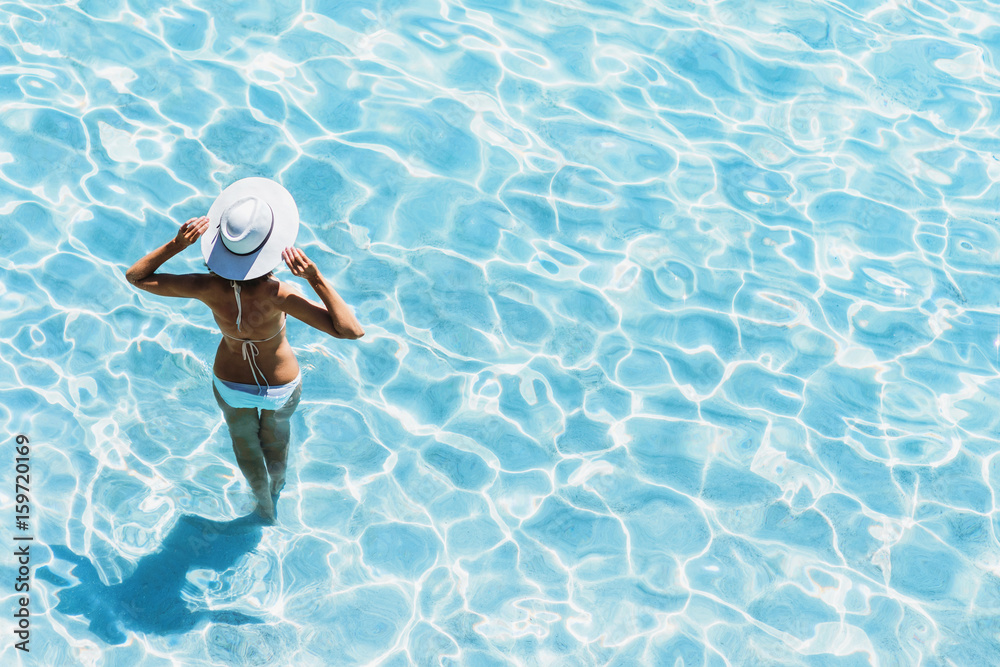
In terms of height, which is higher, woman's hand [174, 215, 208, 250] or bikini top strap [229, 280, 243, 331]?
woman's hand [174, 215, 208, 250]

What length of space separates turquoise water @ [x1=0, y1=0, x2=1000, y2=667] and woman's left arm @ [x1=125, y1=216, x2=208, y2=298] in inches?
52.9

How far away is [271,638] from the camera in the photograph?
12.5ft

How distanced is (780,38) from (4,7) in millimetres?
5502

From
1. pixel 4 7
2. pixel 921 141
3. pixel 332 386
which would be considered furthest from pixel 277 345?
pixel 921 141

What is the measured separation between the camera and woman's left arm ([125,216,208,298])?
306cm

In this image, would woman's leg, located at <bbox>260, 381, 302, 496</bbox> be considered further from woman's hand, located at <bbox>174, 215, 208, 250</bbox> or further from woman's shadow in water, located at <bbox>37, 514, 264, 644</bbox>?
woman's hand, located at <bbox>174, 215, 208, 250</bbox>

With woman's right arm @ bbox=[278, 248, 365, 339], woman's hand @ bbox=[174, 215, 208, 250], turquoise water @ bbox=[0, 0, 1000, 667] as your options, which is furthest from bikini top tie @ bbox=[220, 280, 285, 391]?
turquoise water @ bbox=[0, 0, 1000, 667]

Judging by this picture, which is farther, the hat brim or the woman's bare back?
the woman's bare back

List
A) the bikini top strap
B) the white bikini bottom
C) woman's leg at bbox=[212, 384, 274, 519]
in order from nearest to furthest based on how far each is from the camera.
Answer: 1. the bikini top strap
2. the white bikini bottom
3. woman's leg at bbox=[212, 384, 274, 519]

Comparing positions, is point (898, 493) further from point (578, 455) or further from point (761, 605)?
point (578, 455)

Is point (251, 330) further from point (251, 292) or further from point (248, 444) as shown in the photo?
point (248, 444)

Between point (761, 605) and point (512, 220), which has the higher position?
point (512, 220)

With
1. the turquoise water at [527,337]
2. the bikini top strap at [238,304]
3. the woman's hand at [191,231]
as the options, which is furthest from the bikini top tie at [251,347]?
the turquoise water at [527,337]

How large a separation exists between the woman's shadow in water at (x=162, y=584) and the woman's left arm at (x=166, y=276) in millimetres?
1388
